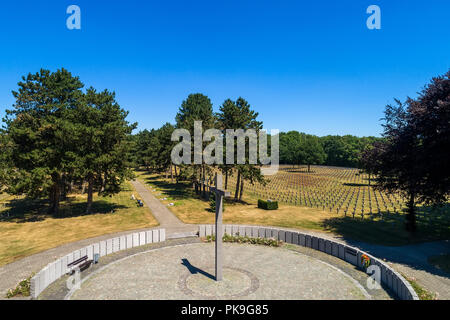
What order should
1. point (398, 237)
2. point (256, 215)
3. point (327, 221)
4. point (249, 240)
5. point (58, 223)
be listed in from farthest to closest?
Answer: point (256, 215) < point (327, 221) < point (58, 223) < point (398, 237) < point (249, 240)

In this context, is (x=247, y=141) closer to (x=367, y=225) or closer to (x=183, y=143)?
(x=183, y=143)

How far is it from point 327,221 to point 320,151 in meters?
85.3

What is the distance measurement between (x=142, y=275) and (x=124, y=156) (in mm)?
21649

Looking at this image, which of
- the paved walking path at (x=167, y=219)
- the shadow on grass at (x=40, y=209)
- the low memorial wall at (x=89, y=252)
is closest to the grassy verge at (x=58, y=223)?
the shadow on grass at (x=40, y=209)

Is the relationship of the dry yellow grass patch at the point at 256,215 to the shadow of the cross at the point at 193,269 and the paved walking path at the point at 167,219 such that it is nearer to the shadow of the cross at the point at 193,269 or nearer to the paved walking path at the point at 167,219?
the paved walking path at the point at 167,219

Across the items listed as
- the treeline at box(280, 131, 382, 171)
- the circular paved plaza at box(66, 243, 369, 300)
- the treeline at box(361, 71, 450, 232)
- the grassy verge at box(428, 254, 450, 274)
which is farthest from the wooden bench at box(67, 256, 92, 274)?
the treeline at box(280, 131, 382, 171)

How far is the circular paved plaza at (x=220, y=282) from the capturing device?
1436 cm

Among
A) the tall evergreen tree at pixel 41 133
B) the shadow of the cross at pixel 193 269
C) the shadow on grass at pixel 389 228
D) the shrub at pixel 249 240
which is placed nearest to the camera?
the shadow of the cross at pixel 193 269

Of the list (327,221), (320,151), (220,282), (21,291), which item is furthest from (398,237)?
(320,151)

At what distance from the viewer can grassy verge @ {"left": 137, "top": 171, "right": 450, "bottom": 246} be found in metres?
26.3

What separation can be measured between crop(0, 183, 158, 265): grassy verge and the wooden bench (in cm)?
584

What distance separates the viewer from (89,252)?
19.3m

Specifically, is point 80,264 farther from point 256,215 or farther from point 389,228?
point 389,228
